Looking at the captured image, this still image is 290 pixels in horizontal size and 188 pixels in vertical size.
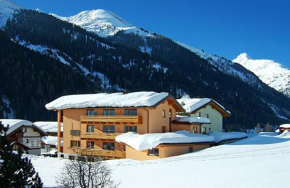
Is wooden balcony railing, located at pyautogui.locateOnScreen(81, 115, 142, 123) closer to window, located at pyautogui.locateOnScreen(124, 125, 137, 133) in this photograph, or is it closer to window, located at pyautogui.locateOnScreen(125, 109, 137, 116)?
window, located at pyautogui.locateOnScreen(125, 109, 137, 116)

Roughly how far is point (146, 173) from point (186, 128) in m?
19.7

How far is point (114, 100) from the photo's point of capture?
4444 centimetres

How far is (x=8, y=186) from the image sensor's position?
44.4ft

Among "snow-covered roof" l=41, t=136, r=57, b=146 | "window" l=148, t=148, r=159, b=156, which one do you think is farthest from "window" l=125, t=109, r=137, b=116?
"snow-covered roof" l=41, t=136, r=57, b=146

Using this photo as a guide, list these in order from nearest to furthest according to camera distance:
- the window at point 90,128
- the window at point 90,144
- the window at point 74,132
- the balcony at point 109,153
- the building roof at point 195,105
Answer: the balcony at point 109,153, the window at point 90,144, the window at point 90,128, the window at point 74,132, the building roof at point 195,105

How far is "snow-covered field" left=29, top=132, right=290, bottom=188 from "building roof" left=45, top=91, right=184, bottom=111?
924 cm

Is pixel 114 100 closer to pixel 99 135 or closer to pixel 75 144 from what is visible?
pixel 99 135

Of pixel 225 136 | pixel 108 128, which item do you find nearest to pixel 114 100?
pixel 108 128

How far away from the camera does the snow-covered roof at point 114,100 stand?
42.1 metres

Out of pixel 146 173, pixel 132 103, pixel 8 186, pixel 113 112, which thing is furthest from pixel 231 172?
pixel 113 112

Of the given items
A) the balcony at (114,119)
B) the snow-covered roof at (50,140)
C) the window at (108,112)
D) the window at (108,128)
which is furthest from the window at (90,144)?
the snow-covered roof at (50,140)

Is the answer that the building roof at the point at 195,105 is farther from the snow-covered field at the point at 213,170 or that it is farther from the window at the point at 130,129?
the snow-covered field at the point at 213,170

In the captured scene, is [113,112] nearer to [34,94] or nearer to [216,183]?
[216,183]

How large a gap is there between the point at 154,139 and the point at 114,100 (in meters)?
10.0
